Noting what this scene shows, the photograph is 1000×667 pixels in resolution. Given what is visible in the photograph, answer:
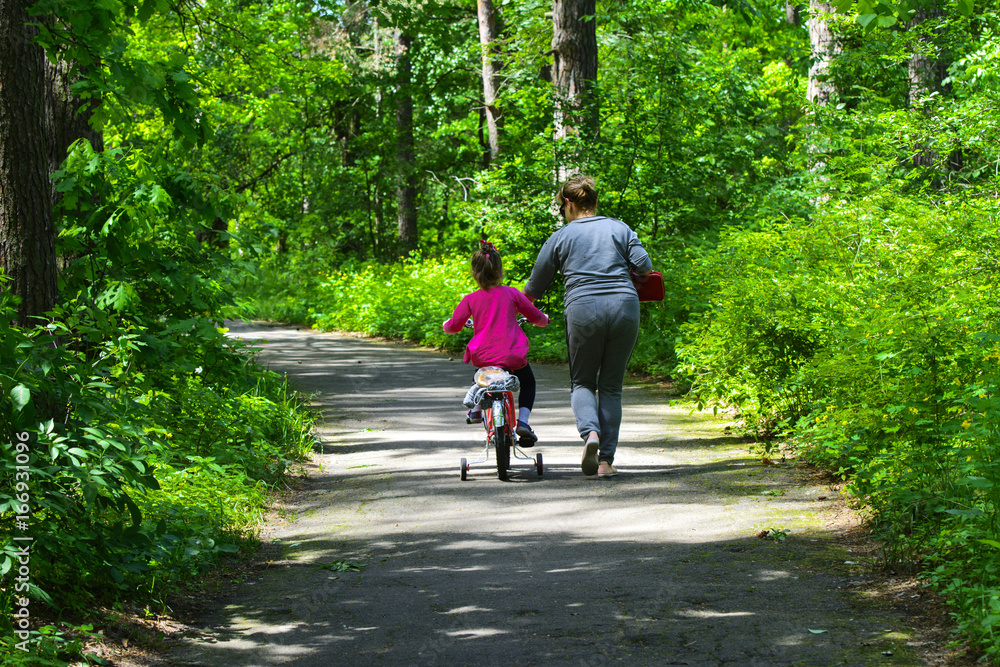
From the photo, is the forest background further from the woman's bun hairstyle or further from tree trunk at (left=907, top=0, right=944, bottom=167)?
the woman's bun hairstyle

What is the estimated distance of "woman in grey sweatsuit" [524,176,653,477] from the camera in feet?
23.1

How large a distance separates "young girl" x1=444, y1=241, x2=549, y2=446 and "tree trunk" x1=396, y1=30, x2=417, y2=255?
2152 cm

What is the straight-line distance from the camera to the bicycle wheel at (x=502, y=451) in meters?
7.26

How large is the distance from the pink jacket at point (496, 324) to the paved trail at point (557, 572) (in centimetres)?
98

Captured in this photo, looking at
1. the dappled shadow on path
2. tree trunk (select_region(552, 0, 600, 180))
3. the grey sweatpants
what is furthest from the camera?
tree trunk (select_region(552, 0, 600, 180))

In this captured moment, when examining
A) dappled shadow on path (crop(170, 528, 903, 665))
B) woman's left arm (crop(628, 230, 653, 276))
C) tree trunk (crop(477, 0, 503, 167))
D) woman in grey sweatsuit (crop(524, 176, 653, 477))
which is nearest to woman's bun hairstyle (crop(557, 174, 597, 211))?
woman in grey sweatsuit (crop(524, 176, 653, 477))

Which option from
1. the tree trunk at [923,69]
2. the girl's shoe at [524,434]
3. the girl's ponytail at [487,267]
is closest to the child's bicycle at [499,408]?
the girl's shoe at [524,434]

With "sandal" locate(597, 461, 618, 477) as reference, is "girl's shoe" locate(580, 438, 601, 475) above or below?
above

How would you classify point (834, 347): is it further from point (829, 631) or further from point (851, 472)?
point (829, 631)

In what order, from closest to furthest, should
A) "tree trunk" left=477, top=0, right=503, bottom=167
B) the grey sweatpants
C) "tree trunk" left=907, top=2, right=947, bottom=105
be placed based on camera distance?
1. the grey sweatpants
2. "tree trunk" left=907, top=2, right=947, bottom=105
3. "tree trunk" left=477, top=0, right=503, bottom=167

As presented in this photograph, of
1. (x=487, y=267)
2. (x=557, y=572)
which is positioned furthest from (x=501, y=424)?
(x=557, y=572)

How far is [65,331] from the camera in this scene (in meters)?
4.45

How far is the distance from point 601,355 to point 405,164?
2257 cm

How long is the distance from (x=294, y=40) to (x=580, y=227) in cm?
2084
